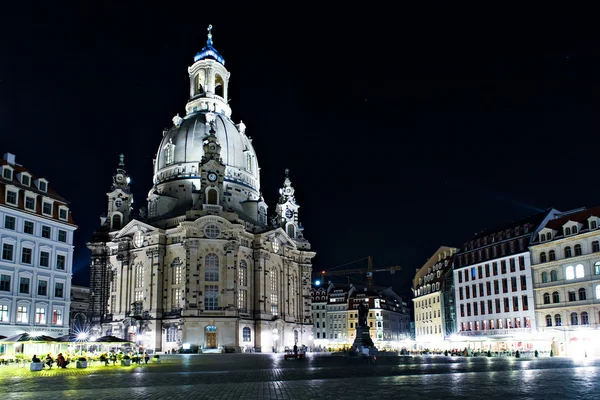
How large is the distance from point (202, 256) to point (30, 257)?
113 feet

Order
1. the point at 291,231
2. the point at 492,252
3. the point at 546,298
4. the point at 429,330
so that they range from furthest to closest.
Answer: the point at 291,231 < the point at 429,330 < the point at 492,252 < the point at 546,298

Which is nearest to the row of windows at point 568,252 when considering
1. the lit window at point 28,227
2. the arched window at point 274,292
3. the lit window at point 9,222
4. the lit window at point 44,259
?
the arched window at point 274,292

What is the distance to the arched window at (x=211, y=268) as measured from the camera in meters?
94.2

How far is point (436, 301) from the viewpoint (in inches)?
4530

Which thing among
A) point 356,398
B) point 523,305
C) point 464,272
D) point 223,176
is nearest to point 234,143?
point 223,176

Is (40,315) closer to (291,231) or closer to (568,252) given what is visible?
(568,252)

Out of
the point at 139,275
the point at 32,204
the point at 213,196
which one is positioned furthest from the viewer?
the point at 139,275

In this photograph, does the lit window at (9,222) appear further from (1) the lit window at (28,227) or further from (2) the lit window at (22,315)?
(2) the lit window at (22,315)

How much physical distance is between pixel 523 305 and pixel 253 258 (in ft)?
140

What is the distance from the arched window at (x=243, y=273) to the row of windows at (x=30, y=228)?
35881 mm

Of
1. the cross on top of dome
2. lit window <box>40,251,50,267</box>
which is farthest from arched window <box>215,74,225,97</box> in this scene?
lit window <box>40,251,50,267</box>

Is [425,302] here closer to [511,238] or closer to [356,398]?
[511,238]

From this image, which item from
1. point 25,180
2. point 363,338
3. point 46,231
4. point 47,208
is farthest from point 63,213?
point 363,338

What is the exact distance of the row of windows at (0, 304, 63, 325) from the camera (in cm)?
5825
